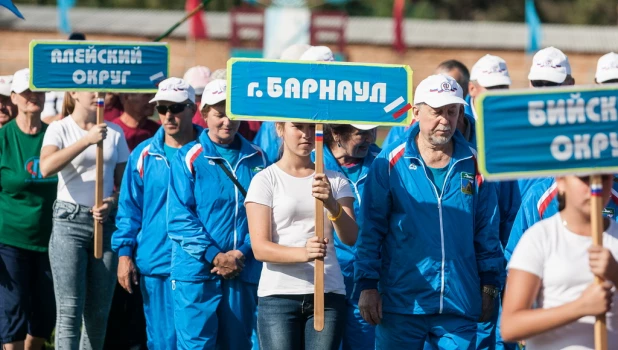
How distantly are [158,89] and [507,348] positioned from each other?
10.2ft

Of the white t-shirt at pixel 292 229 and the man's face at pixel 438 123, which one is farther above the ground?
the man's face at pixel 438 123

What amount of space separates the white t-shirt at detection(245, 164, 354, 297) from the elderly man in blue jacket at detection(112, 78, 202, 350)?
1.81m

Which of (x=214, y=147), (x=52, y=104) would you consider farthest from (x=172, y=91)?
(x=52, y=104)

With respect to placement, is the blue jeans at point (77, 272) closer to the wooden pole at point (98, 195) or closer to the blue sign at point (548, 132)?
the wooden pole at point (98, 195)

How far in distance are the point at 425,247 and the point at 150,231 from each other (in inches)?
100

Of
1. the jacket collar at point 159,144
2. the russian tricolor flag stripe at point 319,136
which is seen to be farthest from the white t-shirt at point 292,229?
the jacket collar at point 159,144

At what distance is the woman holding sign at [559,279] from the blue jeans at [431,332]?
5.46ft

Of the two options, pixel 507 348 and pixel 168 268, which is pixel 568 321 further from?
pixel 168 268

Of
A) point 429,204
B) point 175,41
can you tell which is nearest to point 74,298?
point 429,204

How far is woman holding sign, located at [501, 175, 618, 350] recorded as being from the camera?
452cm

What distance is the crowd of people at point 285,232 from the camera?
4.84 meters

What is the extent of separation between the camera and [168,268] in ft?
26.5

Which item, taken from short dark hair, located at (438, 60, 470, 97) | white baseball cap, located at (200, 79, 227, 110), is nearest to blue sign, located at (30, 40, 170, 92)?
white baseball cap, located at (200, 79, 227, 110)

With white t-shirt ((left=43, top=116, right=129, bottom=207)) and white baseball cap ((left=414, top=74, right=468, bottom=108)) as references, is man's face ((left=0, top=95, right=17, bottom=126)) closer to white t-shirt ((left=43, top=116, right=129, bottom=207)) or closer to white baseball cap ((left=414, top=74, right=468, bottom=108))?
white t-shirt ((left=43, top=116, right=129, bottom=207))
